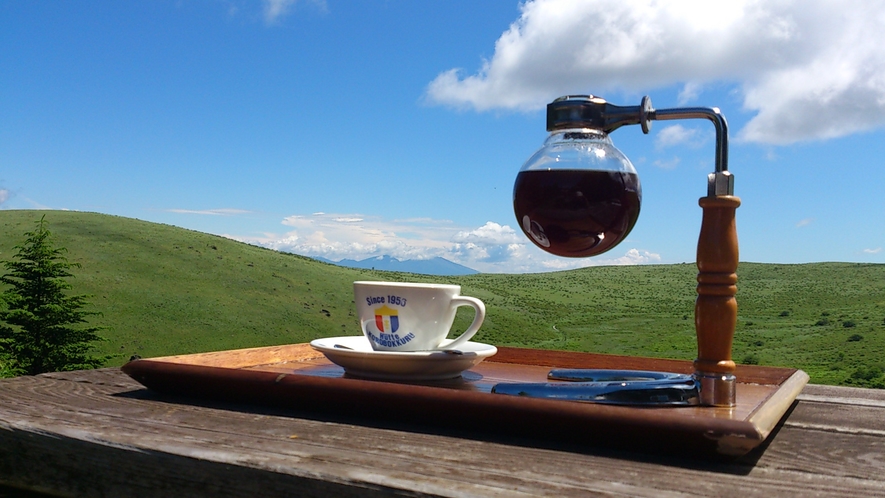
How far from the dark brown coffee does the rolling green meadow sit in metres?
17.9

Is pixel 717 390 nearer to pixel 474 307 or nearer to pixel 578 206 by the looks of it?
pixel 578 206

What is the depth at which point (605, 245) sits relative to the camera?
5.54 ft

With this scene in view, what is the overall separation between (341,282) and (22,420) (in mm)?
26107

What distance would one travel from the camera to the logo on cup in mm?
1966

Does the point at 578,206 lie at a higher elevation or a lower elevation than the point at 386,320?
higher

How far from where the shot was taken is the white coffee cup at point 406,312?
6.40 feet

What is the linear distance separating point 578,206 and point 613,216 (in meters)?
0.09

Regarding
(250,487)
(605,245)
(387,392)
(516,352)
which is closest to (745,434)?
(605,245)

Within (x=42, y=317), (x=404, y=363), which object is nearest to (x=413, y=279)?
(x=42, y=317)

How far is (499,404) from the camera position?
1.39 metres

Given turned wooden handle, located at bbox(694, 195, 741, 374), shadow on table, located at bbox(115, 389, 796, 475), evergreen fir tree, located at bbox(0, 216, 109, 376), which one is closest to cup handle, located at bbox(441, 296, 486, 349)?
shadow on table, located at bbox(115, 389, 796, 475)

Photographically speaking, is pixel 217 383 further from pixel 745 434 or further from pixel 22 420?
pixel 745 434

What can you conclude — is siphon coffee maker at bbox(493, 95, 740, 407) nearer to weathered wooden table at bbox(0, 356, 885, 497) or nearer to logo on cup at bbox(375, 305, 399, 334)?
weathered wooden table at bbox(0, 356, 885, 497)

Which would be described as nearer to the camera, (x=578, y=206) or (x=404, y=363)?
(x=578, y=206)
